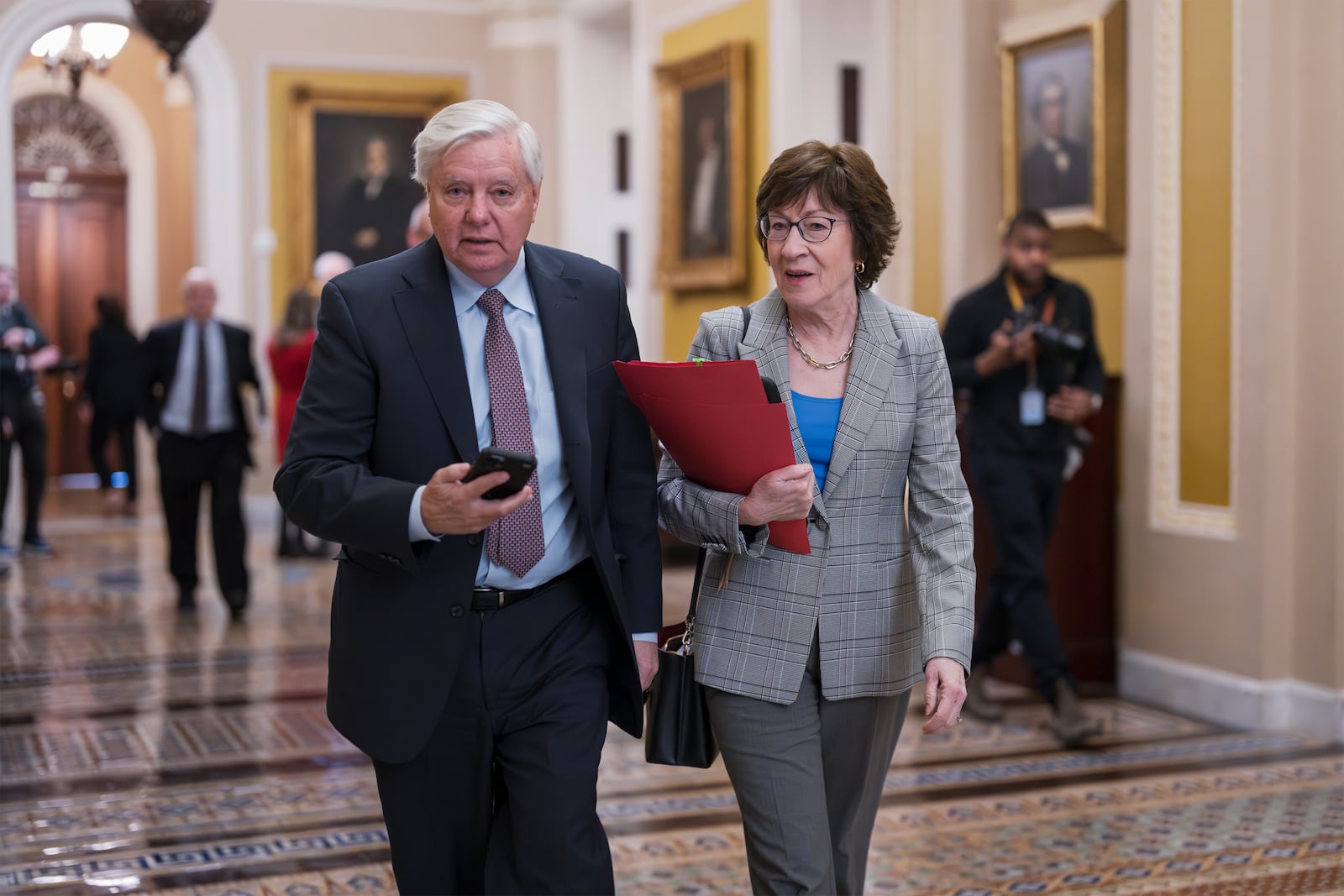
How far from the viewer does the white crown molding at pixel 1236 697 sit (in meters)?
5.78

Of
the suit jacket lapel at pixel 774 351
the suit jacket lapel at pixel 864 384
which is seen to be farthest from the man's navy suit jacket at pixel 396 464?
the suit jacket lapel at pixel 864 384

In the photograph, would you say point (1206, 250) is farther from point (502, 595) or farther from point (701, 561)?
point (502, 595)

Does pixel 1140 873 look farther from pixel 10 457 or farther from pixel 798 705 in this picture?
pixel 10 457

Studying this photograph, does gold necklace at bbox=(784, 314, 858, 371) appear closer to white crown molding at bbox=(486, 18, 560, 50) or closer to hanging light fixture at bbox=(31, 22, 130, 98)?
hanging light fixture at bbox=(31, 22, 130, 98)

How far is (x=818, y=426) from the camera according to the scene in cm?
281

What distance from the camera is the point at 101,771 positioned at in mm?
5383

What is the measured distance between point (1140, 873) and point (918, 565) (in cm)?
191

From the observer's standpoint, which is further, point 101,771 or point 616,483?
point 101,771

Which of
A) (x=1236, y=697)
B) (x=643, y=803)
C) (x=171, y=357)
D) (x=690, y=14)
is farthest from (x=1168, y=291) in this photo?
(x=690, y=14)

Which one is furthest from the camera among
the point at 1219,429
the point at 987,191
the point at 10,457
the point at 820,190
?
the point at 10,457

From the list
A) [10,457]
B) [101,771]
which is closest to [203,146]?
[10,457]

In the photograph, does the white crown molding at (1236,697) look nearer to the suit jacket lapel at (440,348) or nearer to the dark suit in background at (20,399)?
the suit jacket lapel at (440,348)

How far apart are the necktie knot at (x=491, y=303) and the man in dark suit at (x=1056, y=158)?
5.02 metres

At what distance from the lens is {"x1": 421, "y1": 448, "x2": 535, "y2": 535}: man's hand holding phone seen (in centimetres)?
228
